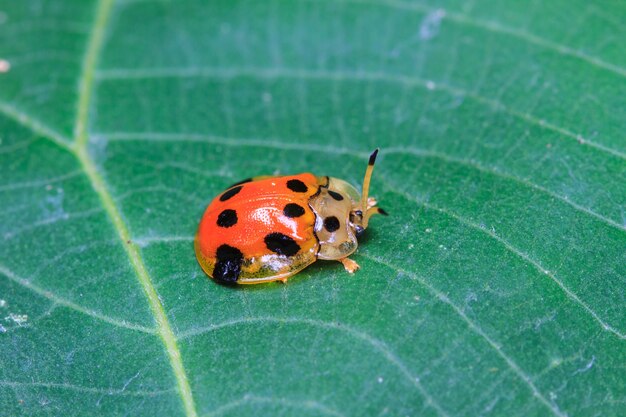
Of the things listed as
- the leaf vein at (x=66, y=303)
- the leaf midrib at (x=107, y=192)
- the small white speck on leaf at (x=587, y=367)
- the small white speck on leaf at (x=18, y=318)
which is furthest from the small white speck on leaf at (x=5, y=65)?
the small white speck on leaf at (x=587, y=367)

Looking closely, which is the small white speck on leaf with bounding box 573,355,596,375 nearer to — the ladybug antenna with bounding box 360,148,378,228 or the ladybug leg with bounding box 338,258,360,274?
the ladybug leg with bounding box 338,258,360,274

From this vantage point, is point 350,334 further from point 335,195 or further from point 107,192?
point 107,192

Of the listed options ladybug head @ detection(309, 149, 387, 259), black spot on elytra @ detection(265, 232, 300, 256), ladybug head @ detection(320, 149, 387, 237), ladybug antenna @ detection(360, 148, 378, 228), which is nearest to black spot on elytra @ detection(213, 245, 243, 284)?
black spot on elytra @ detection(265, 232, 300, 256)

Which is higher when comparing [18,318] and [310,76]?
[310,76]

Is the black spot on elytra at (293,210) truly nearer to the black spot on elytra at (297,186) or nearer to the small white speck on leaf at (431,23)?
the black spot on elytra at (297,186)

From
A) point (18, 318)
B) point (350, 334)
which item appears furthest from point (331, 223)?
point (18, 318)

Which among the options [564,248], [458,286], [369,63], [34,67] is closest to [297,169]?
[369,63]
